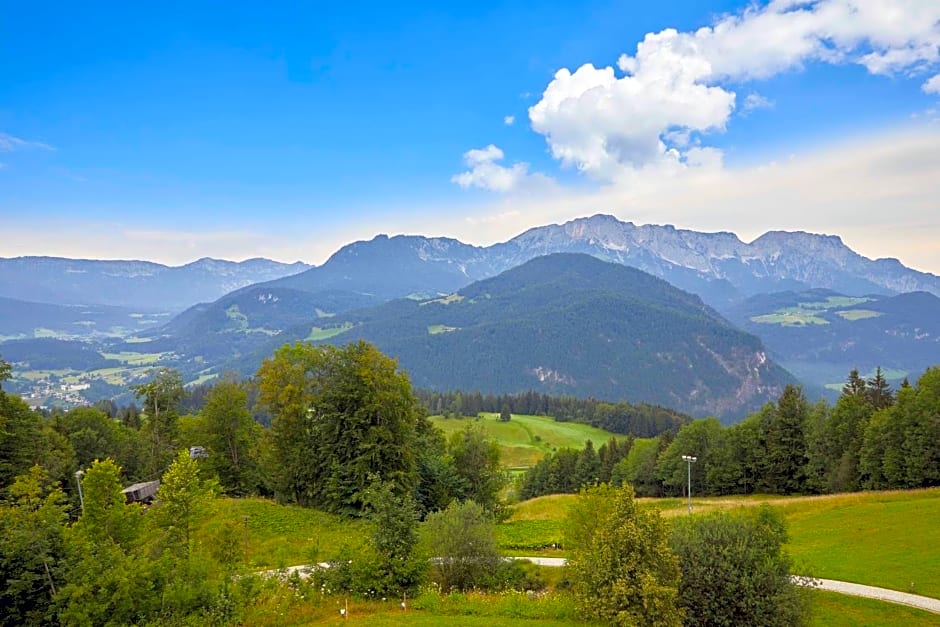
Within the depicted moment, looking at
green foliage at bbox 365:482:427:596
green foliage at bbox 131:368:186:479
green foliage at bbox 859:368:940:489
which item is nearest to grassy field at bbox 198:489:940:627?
green foliage at bbox 365:482:427:596

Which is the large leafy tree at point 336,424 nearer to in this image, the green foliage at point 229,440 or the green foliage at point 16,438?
the green foliage at point 229,440

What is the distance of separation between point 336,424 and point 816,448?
172 feet

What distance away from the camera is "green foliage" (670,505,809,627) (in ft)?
62.3

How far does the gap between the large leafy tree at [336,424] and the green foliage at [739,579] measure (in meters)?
24.5

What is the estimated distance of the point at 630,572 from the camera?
18.1 m

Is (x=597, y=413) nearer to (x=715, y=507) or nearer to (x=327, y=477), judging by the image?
(x=715, y=507)

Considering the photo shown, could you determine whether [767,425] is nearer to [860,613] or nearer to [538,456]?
[860,613]

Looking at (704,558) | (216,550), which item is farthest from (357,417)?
(704,558)

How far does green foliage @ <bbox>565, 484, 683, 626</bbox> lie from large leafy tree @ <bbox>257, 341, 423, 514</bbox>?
23671 mm

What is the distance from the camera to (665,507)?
184 feet

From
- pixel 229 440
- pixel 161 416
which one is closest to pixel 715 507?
pixel 229 440

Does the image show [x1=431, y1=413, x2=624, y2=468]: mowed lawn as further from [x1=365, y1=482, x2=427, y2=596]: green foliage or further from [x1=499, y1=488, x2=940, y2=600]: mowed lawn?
[x1=365, y1=482, x2=427, y2=596]: green foliage

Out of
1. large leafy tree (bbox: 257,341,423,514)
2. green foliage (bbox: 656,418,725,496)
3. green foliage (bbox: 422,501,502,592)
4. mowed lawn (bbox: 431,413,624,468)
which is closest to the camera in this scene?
green foliage (bbox: 422,501,502,592)

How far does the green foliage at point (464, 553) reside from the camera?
1068 inches
